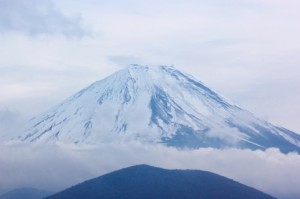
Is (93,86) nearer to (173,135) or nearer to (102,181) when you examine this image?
(173,135)

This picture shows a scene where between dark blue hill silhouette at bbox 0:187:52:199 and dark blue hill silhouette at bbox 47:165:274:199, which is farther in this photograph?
dark blue hill silhouette at bbox 0:187:52:199

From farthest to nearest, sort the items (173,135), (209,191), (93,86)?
(93,86) → (173,135) → (209,191)

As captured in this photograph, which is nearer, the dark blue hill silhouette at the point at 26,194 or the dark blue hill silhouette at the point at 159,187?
the dark blue hill silhouette at the point at 159,187

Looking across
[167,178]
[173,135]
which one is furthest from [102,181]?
[173,135]

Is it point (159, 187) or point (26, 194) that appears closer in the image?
point (159, 187)
